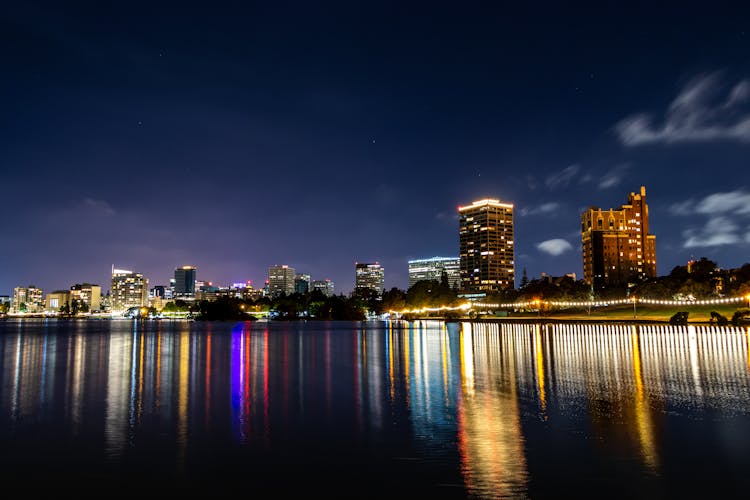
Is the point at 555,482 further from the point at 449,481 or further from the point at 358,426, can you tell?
the point at 358,426

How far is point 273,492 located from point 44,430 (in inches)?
406

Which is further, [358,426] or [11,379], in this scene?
[11,379]

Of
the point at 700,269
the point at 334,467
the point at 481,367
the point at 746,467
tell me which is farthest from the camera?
the point at 700,269

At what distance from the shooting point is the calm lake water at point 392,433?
38.0 feet

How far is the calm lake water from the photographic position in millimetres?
11578

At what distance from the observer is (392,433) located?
1611cm

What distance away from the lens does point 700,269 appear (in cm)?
14950

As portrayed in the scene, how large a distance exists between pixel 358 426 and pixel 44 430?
9.62 meters

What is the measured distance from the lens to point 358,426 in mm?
17328

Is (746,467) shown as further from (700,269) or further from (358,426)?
(700,269)

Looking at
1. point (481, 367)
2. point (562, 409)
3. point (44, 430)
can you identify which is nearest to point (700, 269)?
point (481, 367)

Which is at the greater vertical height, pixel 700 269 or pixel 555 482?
pixel 700 269

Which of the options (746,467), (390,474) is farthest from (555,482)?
(746,467)

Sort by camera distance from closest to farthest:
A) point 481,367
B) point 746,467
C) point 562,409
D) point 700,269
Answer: point 746,467 < point 562,409 < point 481,367 < point 700,269
